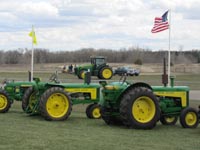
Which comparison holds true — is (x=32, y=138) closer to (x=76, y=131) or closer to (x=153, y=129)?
(x=76, y=131)

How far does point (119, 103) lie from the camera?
12.8m

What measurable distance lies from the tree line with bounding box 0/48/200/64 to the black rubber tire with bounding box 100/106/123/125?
107393 mm

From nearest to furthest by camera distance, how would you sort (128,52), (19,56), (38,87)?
(38,87) → (19,56) → (128,52)

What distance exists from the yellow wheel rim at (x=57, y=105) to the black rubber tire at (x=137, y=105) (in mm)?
2405

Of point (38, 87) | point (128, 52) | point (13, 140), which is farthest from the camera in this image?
point (128, 52)

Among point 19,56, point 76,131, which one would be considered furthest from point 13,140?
point 19,56

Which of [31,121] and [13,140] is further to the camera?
[31,121]

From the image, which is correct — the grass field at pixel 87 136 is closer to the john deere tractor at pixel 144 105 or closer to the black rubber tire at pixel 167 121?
the black rubber tire at pixel 167 121

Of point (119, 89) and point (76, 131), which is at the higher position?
point (119, 89)

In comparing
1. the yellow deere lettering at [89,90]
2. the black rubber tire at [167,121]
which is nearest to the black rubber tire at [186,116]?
the black rubber tire at [167,121]

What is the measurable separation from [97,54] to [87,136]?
11384 cm

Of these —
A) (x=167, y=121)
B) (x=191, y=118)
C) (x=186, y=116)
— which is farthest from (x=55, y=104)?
(x=191, y=118)

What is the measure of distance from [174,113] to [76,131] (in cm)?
339

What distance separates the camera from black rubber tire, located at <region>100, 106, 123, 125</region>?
523 inches
